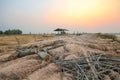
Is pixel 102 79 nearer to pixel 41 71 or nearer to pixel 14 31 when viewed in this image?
pixel 41 71

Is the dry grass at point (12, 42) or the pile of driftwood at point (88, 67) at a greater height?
the pile of driftwood at point (88, 67)

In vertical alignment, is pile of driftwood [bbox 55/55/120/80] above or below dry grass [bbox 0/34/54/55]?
above

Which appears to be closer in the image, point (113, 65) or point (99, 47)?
point (113, 65)

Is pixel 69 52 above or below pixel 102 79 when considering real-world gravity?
above

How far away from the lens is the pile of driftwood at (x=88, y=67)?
812cm

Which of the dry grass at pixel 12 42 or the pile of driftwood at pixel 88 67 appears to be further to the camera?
the dry grass at pixel 12 42

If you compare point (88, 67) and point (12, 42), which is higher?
point (88, 67)

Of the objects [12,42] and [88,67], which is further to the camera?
[12,42]

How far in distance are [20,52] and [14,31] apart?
209ft

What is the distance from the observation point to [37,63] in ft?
31.3

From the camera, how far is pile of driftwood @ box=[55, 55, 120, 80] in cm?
812

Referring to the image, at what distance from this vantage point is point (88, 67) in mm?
8711

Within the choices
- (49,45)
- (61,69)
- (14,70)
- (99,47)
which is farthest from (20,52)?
(99,47)

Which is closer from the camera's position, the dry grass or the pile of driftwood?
the pile of driftwood
